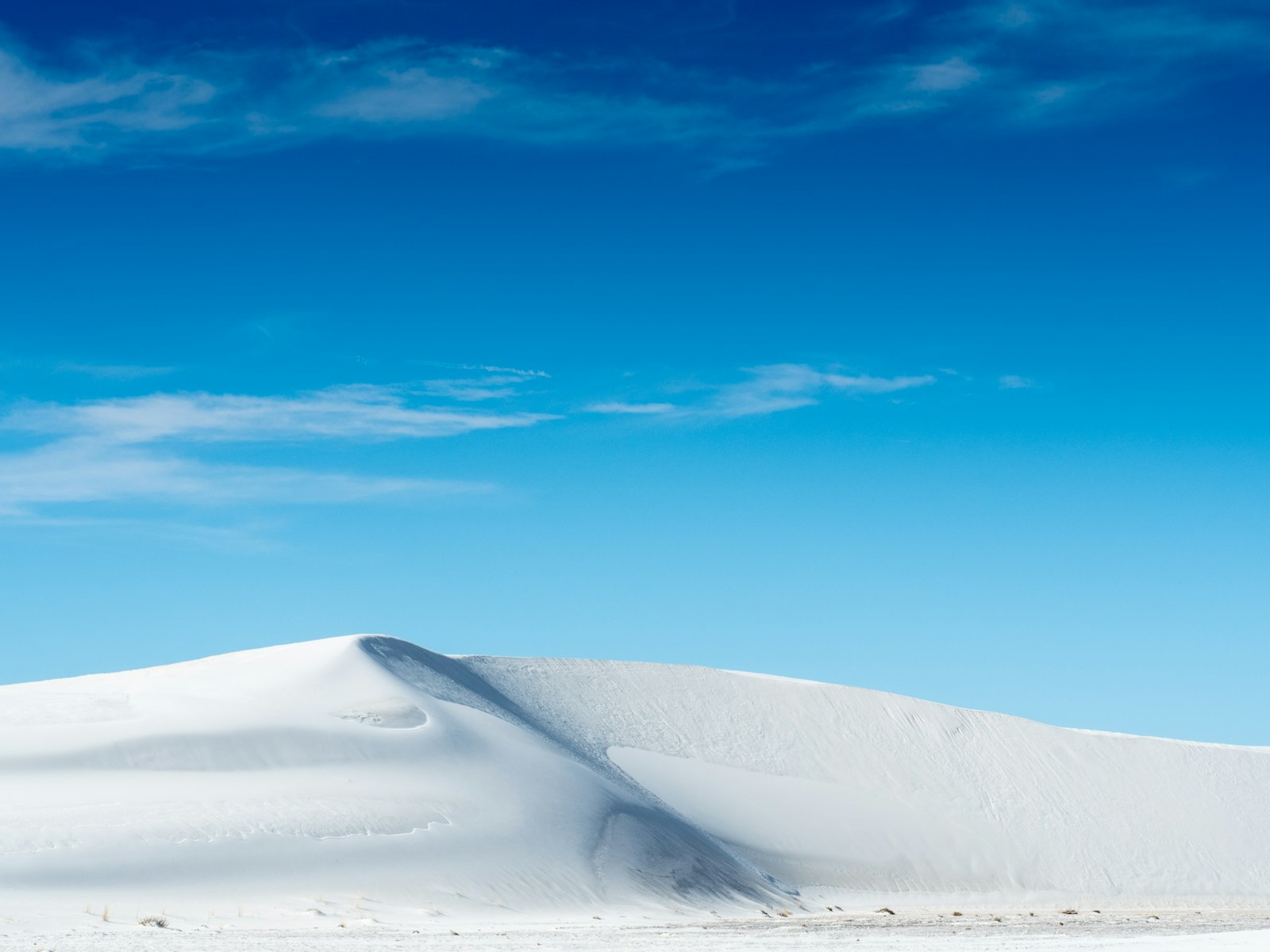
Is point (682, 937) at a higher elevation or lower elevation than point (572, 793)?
lower

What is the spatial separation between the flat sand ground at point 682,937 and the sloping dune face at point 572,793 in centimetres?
306

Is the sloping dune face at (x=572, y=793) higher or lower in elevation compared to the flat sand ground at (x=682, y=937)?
higher

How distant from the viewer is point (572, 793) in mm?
29469

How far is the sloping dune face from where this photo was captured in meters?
23.3

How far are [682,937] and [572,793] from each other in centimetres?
1147

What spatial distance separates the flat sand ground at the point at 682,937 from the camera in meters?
14.8

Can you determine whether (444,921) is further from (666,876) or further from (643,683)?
(643,683)

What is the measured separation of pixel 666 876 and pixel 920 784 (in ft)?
57.6

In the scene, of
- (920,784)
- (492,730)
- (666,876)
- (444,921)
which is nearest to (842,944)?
(444,921)

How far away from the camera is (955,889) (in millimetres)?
36594

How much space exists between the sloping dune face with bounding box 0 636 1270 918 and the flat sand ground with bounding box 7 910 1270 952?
3.06m

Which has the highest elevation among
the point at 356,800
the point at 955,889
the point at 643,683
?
the point at 643,683

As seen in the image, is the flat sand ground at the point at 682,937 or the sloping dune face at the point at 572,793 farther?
the sloping dune face at the point at 572,793

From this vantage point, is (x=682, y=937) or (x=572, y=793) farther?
(x=572, y=793)
